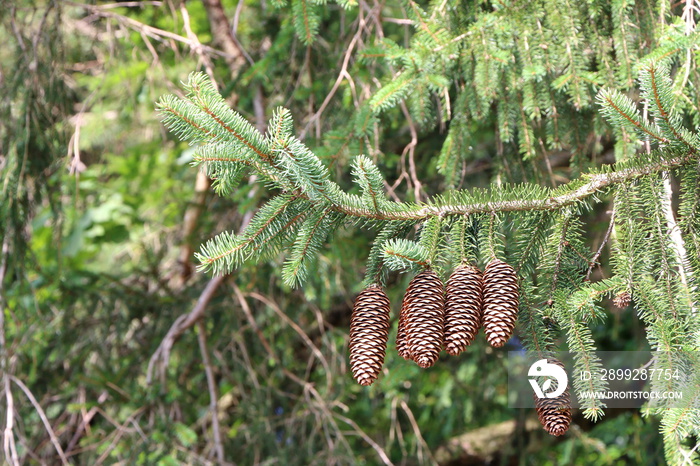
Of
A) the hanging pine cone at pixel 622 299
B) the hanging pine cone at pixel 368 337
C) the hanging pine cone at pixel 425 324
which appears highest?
the hanging pine cone at pixel 622 299

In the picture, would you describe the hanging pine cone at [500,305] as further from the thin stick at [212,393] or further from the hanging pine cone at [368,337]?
the thin stick at [212,393]

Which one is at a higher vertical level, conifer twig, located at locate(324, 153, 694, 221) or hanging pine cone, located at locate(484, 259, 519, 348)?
conifer twig, located at locate(324, 153, 694, 221)

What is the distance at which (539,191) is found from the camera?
1.46 metres

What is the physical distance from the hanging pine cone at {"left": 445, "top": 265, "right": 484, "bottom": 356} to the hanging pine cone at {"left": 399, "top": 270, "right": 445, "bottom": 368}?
20 millimetres

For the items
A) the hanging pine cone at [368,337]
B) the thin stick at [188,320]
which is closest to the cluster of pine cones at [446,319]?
the hanging pine cone at [368,337]

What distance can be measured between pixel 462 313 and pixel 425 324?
81 mm

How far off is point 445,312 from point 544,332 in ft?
0.91

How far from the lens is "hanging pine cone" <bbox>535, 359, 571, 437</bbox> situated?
1382 millimetres

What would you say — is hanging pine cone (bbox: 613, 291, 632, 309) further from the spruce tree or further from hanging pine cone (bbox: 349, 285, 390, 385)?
hanging pine cone (bbox: 349, 285, 390, 385)

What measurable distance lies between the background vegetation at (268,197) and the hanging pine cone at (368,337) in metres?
0.49

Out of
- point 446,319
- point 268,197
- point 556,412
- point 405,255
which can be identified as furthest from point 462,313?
point 268,197

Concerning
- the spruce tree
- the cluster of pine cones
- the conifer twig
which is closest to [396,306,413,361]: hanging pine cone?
the cluster of pine cones

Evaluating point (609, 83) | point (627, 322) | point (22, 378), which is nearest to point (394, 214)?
point (609, 83)

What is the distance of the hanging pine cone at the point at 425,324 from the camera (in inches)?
50.9
